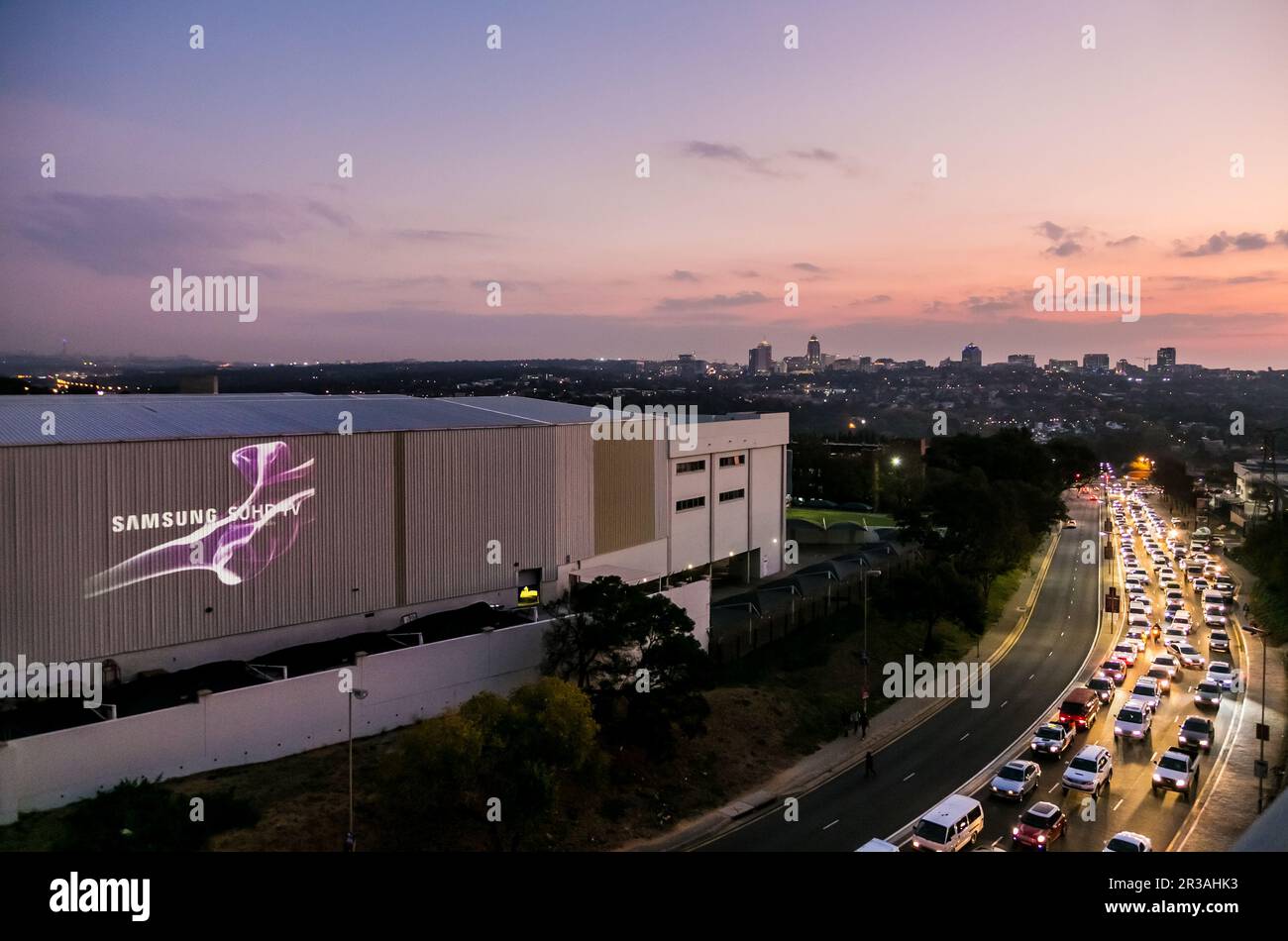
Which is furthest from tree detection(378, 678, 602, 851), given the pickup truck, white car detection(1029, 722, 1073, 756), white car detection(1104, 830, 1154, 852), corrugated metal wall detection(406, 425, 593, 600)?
the pickup truck

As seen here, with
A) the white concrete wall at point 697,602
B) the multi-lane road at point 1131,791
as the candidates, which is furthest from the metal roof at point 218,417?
the multi-lane road at point 1131,791

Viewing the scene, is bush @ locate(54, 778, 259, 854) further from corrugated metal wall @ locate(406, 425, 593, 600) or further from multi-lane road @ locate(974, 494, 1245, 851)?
multi-lane road @ locate(974, 494, 1245, 851)

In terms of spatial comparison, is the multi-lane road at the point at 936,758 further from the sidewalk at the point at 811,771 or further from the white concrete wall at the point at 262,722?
the white concrete wall at the point at 262,722

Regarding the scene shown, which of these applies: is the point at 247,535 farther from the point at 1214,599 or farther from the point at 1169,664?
the point at 1214,599

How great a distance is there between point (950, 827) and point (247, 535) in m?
18.2

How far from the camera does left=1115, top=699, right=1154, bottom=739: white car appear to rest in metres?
26.1

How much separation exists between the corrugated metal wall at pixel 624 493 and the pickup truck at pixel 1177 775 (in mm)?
20016

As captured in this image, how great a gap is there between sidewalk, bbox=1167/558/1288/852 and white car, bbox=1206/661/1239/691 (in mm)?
444

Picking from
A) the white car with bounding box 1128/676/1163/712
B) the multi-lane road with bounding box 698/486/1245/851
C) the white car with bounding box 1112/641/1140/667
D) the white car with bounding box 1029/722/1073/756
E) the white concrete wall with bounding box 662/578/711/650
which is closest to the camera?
the multi-lane road with bounding box 698/486/1245/851

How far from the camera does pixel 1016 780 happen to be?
21766 millimetres
